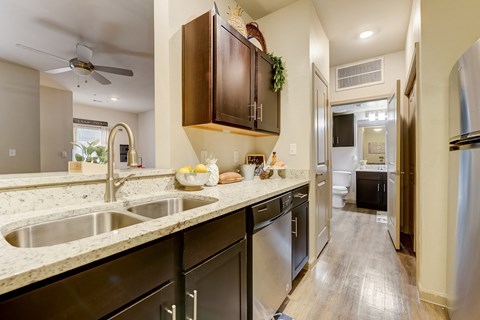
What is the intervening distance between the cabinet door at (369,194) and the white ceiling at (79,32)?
461 centimetres

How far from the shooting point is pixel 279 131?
91.5 inches

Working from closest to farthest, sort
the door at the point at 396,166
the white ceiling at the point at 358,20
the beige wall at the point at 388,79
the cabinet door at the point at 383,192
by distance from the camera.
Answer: the white ceiling at the point at 358,20 → the door at the point at 396,166 → the beige wall at the point at 388,79 → the cabinet door at the point at 383,192

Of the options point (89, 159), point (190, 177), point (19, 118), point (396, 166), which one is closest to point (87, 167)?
point (89, 159)

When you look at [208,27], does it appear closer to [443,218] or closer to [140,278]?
[140,278]

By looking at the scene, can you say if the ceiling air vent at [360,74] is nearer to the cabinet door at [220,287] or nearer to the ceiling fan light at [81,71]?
the cabinet door at [220,287]

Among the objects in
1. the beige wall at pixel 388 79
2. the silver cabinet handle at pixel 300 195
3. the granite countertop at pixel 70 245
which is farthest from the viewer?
the beige wall at pixel 388 79

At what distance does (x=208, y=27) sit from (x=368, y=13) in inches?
81.1

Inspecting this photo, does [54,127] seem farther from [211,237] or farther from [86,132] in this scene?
[211,237]

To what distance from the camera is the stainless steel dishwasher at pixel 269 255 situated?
4.01 ft

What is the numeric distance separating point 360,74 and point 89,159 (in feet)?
12.9

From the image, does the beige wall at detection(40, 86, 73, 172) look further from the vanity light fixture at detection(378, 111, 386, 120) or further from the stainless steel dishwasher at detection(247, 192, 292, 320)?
the vanity light fixture at detection(378, 111, 386, 120)

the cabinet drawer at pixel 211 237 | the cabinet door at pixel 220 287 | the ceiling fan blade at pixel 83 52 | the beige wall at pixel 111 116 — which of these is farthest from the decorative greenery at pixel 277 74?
the beige wall at pixel 111 116

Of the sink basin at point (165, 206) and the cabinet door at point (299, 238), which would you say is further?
the cabinet door at point (299, 238)

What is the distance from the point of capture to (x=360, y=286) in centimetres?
184
